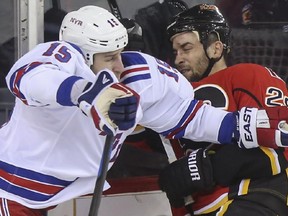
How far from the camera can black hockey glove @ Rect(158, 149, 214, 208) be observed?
255 cm

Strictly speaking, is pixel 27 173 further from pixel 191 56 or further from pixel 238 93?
pixel 191 56

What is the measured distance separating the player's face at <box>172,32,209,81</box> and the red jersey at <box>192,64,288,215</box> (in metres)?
0.23

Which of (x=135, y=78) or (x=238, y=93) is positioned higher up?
(x=135, y=78)

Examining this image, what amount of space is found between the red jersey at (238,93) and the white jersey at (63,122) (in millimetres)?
73

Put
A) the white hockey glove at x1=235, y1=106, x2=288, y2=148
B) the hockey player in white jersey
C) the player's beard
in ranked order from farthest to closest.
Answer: the player's beard < the white hockey glove at x1=235, y1=106, x2=288, y2=148 < the hockey player in white jersey

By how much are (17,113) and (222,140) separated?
2.22ft

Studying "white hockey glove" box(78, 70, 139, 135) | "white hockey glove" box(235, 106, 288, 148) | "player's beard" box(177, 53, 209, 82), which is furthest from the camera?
"player's beard" box(177, 53, 209, 82)

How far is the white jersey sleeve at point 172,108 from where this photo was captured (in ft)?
8.25

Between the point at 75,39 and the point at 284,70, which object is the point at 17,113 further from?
the point at 284,70

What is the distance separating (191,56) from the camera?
9.62ft

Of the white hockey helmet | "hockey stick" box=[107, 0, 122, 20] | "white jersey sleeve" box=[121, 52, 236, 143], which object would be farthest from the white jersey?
"hockey stick" box=[107, 0, 122, 20]

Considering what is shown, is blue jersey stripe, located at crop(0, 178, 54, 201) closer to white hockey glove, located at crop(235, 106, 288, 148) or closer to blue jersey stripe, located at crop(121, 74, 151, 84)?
blue jersey stripe, located at crop(121, 74, 151, 84)

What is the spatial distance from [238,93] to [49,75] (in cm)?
81

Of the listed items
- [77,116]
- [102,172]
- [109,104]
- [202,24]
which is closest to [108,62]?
[77,116]
